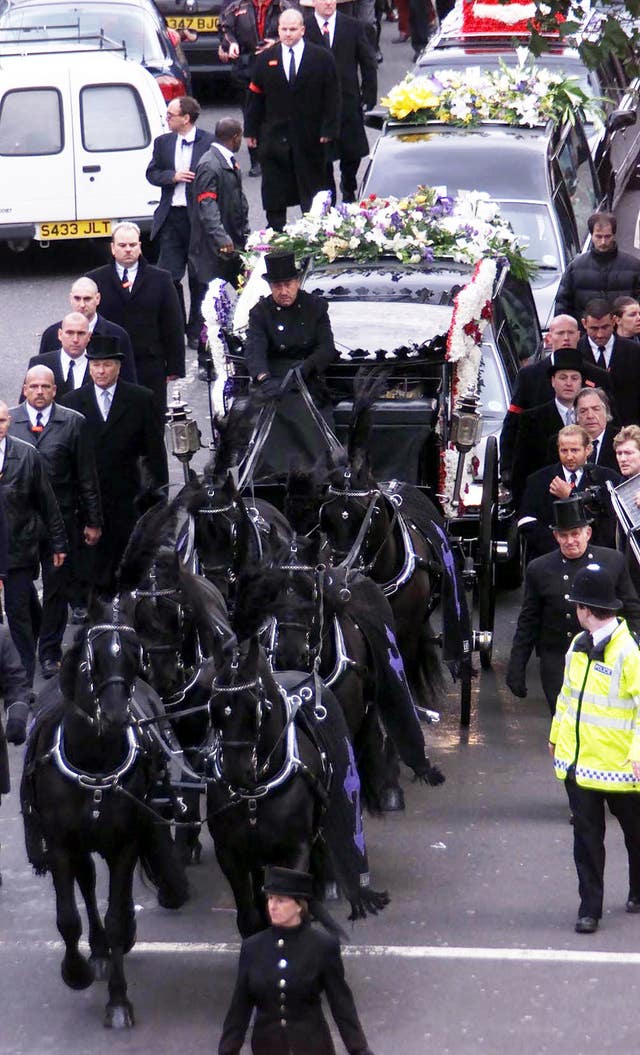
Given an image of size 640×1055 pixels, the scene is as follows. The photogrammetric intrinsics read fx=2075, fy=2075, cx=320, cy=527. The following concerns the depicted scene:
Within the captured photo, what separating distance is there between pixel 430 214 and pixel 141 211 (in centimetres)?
663

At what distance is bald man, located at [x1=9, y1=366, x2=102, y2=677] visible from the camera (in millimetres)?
11867

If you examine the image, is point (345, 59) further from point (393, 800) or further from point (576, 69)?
point (393, 800)

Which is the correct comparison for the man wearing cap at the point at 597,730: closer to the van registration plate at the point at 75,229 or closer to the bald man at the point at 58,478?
the bald man at the point at 58,478

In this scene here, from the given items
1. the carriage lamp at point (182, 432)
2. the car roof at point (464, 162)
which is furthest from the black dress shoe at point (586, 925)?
the car roof at point (464, 162)

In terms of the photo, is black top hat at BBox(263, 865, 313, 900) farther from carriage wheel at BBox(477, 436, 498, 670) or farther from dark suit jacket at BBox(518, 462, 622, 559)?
carriage wheel at BBox(477, 436, 498, 670)

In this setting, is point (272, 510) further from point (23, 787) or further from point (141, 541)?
point (23, 787)

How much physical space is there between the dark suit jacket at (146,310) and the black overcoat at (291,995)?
24.7 ft

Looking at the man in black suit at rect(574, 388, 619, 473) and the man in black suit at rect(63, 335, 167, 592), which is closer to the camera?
the man in black suit at rect(574, 388, 619, 473)

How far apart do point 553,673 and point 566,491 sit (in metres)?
1.09

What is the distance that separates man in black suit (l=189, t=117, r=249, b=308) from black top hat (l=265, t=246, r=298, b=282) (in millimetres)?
4909

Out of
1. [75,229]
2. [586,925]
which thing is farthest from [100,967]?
[75,229]

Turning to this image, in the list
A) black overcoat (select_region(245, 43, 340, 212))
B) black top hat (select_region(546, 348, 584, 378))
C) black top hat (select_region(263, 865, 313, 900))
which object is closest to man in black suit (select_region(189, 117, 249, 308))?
black overcoat (select_region(245, 43, 340, 212))

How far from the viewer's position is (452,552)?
11422mm

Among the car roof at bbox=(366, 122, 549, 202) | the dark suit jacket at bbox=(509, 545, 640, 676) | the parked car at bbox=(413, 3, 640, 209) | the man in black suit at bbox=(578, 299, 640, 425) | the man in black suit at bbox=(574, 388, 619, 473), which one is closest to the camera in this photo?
the dark suit jacket at bbox=(509, 545, 640, 676)
